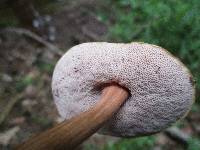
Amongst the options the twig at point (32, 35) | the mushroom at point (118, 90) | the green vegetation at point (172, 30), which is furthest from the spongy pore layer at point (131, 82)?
the twig at point (32, 35)

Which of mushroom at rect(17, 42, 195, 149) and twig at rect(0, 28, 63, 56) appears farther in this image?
twig at rect(0, 28, 63, 56)

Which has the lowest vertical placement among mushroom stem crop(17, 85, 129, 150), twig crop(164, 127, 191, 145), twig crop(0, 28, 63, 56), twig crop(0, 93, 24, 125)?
twig crop(0, 93, 24, 125)

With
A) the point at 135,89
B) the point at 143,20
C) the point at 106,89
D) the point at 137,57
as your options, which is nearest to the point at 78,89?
the point at 106,89

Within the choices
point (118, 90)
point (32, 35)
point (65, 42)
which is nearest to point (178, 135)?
point (118, 90)

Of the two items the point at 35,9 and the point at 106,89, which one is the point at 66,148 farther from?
the point at 35,9

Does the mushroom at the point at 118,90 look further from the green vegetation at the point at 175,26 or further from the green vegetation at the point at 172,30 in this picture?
the green vegetation at the point at 175,26

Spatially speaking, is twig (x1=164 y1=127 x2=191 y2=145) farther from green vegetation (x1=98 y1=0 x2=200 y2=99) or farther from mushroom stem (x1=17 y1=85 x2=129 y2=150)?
mushroom stem (x1=17 y1=85 x2=129 y2=150)

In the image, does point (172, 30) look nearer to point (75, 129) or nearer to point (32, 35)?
point (75, 129)

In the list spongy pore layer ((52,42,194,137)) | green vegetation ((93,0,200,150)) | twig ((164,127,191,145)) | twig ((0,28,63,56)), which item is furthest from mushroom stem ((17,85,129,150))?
twig ((0,28,63,56))
